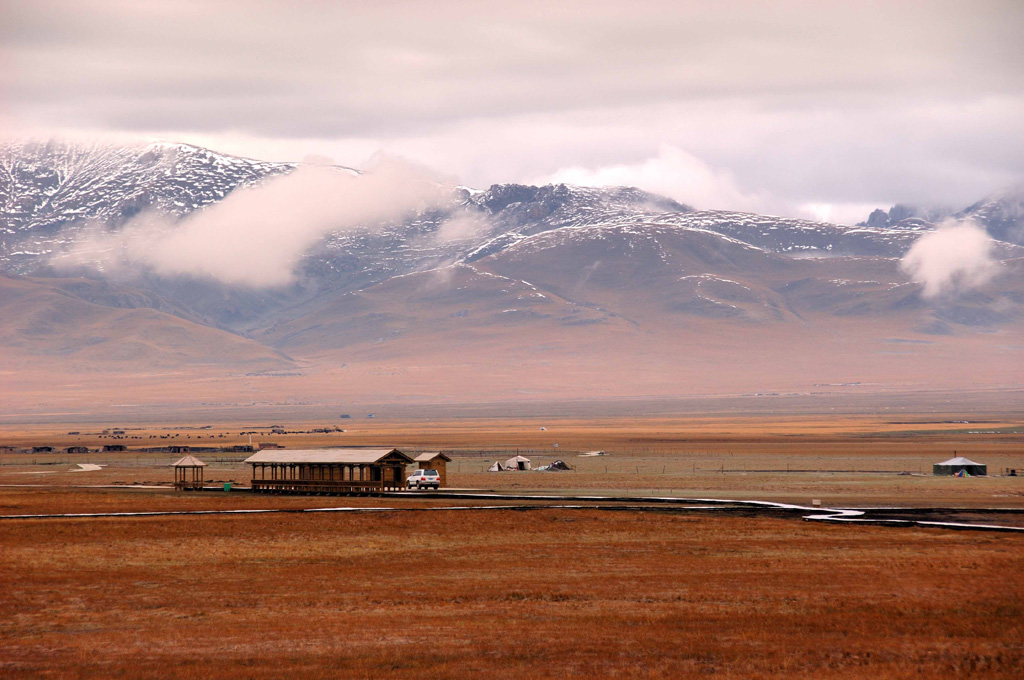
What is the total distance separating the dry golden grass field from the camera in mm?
31484

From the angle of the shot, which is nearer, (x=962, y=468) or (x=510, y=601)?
(x=510, y=601)

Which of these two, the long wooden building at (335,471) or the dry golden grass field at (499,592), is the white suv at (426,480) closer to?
the long wooden building at (335,471)

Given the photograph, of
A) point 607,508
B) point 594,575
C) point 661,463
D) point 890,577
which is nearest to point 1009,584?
point 890,577

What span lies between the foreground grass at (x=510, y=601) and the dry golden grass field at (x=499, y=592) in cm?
11

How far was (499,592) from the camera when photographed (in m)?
40.1

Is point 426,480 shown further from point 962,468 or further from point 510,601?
point 510,601

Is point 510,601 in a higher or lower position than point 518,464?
lower

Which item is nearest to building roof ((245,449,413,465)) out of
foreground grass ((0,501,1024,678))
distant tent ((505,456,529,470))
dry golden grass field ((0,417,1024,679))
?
dry golden grass field ((0,417,1024,679))

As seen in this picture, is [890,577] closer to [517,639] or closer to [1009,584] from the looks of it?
[1009,584]

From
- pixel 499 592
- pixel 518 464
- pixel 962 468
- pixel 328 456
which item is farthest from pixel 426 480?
pixel 499 592

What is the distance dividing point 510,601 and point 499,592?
154 centimetres

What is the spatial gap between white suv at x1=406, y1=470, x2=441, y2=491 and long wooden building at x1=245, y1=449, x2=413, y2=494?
0.90 m

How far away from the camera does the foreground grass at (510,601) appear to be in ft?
103

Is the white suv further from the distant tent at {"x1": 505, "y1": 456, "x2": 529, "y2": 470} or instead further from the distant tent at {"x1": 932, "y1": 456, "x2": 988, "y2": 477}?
the distant tent at {"x1": 932, "y1": 456, "x2": 988, "y2": 477}
